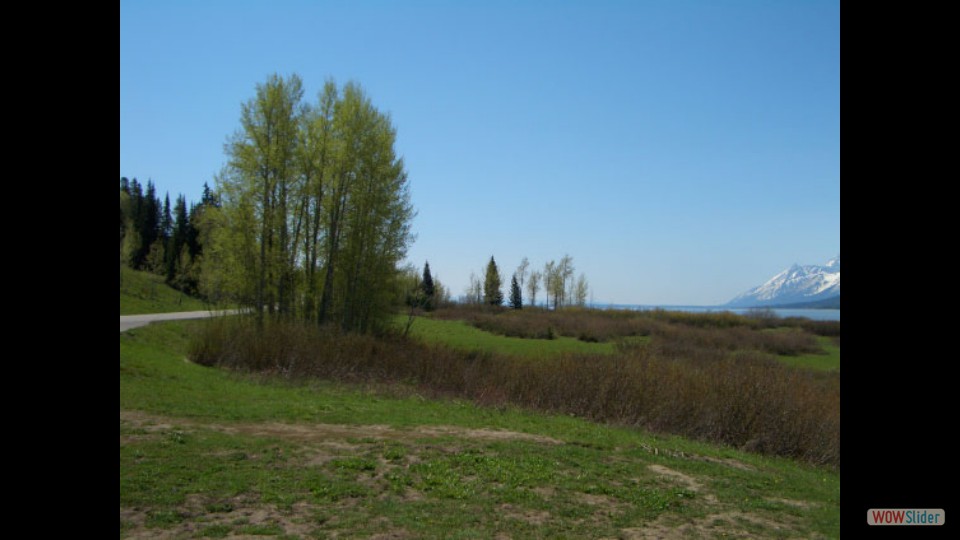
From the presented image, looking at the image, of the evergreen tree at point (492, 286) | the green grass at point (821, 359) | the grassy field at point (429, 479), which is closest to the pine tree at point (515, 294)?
the evergreen tree at point (492, 286)

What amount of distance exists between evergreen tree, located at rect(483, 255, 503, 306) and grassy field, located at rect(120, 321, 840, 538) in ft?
185

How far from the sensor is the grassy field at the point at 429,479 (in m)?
6.53

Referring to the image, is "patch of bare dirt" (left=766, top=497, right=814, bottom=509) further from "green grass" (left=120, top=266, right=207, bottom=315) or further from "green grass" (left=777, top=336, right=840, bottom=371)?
"green grass" (left=120, top=266, right=207, bottom=315)

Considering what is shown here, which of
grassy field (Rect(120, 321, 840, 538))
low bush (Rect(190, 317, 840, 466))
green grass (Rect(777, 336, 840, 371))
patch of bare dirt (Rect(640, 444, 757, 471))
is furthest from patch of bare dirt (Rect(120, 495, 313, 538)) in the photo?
green grass (Rect(777, 336, 840, 371))

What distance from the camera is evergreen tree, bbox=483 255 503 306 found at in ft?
234

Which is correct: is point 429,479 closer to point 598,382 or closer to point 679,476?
point 679,476

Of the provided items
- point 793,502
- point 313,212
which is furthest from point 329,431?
point 313,212

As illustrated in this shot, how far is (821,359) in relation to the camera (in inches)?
1529
